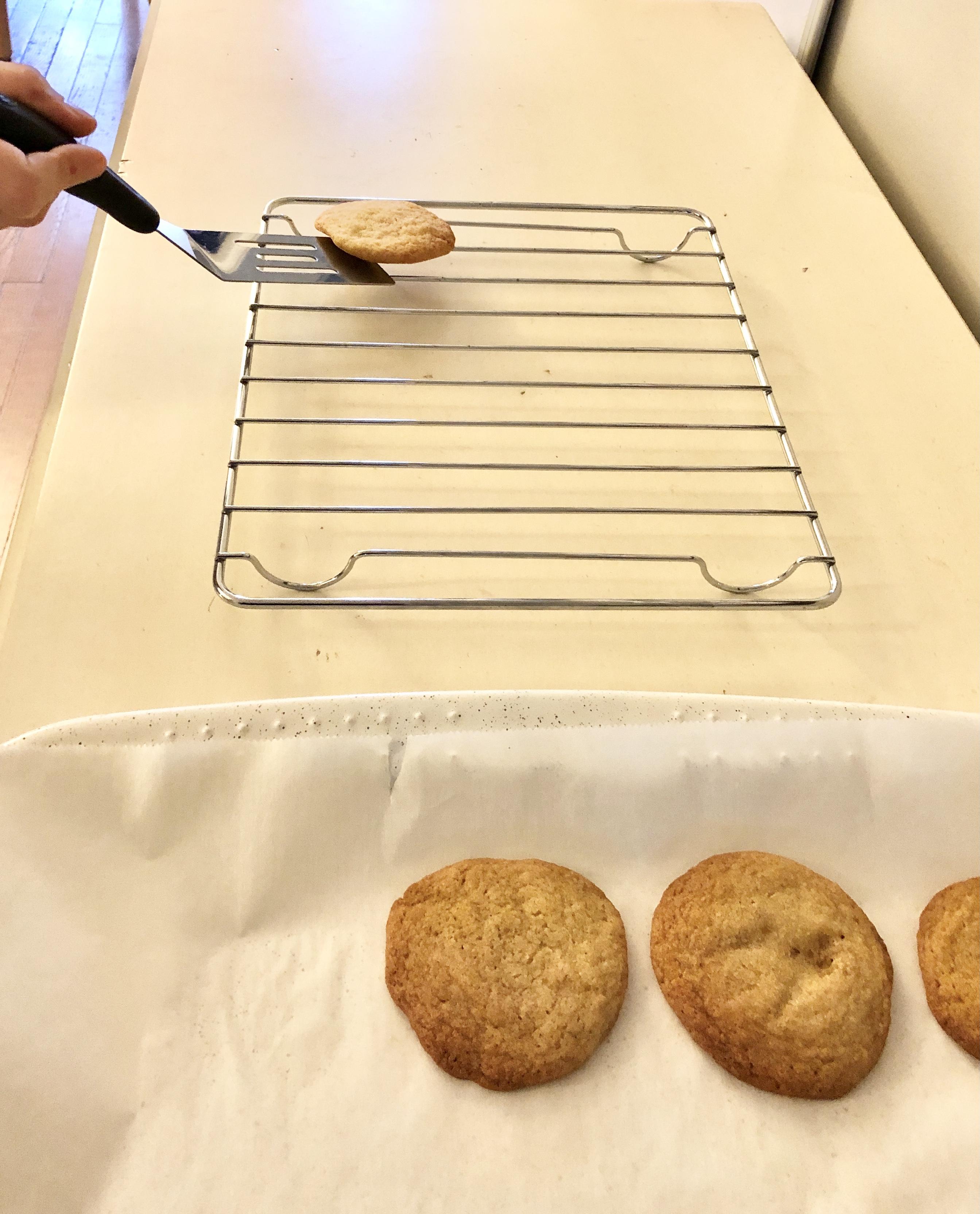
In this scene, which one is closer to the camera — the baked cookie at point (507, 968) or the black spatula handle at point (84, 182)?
the baked cookie at point (507, 968)

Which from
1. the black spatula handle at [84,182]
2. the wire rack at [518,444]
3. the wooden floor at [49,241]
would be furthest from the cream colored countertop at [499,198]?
the wooden floor at [49,241]

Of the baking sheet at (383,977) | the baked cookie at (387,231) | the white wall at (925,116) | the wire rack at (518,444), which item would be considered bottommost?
the baking sheet at (383,977)

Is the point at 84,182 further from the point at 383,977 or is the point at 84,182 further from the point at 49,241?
the point at 49,241

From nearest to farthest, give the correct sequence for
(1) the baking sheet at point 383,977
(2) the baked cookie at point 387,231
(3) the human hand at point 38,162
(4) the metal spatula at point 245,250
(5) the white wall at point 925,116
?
(1) the baking sheet at point 383,977 → (3) the human hand at point 38,162 → (4) the metal spatula at point 245,250 → (2) the baked cookie at point 387,231 → (5) the white wall at point 925,116

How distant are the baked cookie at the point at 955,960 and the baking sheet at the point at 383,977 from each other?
0.04 ft

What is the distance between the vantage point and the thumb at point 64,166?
2.16 ft

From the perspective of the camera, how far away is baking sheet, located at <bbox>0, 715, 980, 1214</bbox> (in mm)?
486

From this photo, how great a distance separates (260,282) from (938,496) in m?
0.70

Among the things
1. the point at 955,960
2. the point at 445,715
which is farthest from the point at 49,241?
the point at 955,960

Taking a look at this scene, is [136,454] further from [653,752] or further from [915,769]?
[915,769]

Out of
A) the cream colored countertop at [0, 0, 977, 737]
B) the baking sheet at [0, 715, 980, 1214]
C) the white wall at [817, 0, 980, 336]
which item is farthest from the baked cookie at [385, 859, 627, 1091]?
the white wall at [817, 0, 980, 336]

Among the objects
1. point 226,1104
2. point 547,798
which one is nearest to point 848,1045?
point 547,798

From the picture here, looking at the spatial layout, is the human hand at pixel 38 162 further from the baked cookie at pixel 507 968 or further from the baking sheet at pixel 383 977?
the baked cookie at pixel 507 968

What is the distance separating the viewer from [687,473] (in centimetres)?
84
